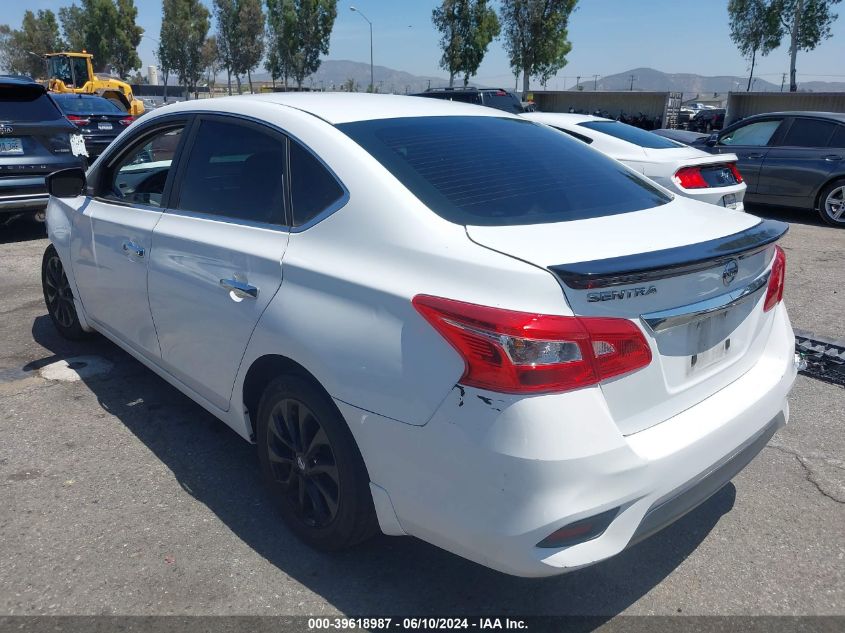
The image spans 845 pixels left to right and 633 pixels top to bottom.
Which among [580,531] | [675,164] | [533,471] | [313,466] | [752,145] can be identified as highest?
[752,145]

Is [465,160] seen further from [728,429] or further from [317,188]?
[728,429]

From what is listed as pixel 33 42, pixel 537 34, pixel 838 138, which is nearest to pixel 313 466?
pixel 838 138

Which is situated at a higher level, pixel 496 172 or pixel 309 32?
pixel 309 32

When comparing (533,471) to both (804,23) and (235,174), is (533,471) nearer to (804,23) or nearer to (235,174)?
(235,174)

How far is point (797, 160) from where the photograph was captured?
1016 cm

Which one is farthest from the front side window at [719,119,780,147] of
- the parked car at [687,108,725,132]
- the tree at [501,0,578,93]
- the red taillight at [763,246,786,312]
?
the tree at [501,0,578,93]

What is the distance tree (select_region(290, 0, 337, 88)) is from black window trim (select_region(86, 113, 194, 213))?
190 ft

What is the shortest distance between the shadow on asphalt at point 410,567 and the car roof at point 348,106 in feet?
5.59

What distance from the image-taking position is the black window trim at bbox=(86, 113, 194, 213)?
341 centimetres

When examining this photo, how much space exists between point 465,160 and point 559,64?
48.7 metres

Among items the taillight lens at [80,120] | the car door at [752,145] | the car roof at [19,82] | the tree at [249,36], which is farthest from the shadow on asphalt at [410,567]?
the tree at [249,36]

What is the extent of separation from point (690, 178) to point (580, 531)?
6559 mm

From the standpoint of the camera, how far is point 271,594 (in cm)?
254

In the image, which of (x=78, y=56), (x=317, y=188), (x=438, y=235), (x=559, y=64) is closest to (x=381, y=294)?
(x=438, y=235)
